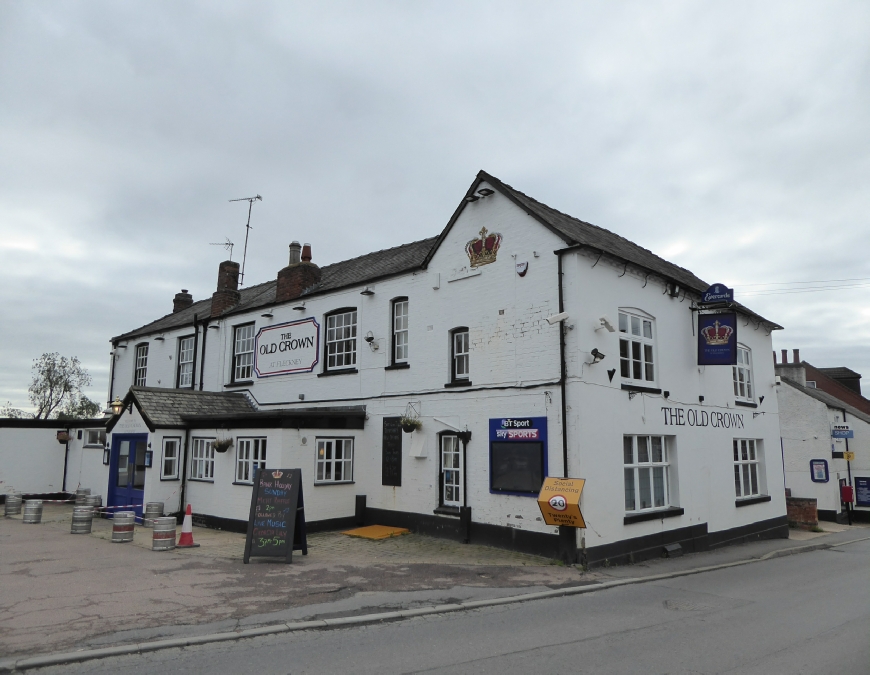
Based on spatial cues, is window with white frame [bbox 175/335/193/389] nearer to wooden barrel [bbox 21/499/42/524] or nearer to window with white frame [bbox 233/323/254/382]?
window with white frame [bbox 233/323/254/382]

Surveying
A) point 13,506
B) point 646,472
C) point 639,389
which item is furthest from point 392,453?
point 13,506

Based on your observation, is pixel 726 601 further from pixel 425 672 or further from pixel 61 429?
pixel 61 429

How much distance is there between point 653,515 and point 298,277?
44.6ft

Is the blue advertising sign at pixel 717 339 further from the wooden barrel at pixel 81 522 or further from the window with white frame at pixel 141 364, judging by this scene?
the window with white frame at pixel 141 364

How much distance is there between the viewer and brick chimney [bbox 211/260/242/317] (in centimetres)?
2447

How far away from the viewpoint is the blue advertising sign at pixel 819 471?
84.5ft

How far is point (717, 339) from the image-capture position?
15672 mm

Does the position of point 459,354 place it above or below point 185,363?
below

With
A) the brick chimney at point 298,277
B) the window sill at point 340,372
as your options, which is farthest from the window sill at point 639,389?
the brick chimney at point 298,277

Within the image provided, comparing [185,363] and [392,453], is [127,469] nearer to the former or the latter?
[185,363]

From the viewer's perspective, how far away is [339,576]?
1088cm

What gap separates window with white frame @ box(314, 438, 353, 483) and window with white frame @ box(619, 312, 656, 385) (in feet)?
26.0

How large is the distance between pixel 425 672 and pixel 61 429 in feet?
77.6

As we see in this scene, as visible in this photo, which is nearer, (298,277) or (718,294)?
(718,294)
